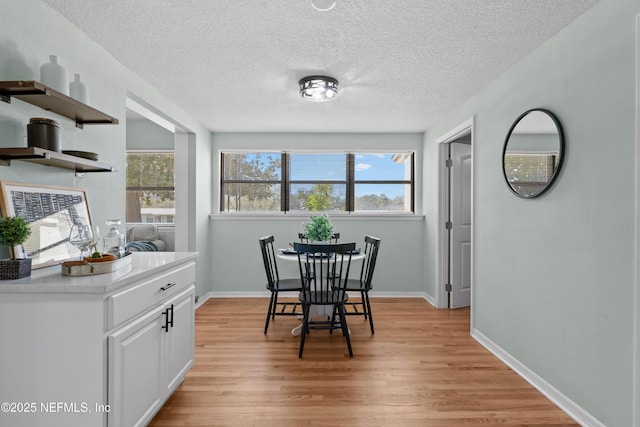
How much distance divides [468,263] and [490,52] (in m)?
2.73

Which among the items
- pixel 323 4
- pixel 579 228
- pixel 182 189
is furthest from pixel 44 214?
pixel 579 228

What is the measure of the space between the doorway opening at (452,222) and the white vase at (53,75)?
3764 mm

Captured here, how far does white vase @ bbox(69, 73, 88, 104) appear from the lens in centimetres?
200

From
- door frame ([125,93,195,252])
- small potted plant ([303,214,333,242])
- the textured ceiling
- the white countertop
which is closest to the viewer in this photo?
the white countertop

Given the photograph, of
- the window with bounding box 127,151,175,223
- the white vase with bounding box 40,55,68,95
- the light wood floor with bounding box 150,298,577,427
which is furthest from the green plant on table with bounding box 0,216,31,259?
the window with bounding box 127,151,175,223

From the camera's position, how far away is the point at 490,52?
8.05 ft

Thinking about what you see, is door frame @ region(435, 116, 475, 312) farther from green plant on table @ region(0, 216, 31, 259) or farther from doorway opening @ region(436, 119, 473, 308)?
green plant on table @ region(0, 216, 31, 259)

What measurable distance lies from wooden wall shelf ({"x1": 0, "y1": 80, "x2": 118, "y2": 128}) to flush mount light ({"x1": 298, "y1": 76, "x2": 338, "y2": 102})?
1.46m

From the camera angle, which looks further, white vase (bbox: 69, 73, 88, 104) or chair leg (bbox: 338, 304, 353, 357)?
chair leg (bbox: 338, 304, 353, 357)

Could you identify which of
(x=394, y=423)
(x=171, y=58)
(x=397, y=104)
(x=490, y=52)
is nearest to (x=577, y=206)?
(x=490, y=52)

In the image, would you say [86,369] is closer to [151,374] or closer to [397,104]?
[151,374]

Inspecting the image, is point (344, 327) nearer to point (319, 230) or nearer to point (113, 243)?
point (319, 230)

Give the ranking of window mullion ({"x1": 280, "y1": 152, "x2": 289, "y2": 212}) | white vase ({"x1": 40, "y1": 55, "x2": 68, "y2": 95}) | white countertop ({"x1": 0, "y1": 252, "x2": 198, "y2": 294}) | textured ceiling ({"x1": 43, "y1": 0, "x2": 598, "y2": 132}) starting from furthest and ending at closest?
window mullion ({"x1": 280, "y1": 152, "x2": 289, "y2": 212})
textured ceiling ({"x1": 43, "y1": 0, "x2": 598, "y2": 132})
white vase ({"x1": 40, "y1": 55, "x2": 68, "y2": 95})
white countertop ({"x1": 0, "y1": 252, "x2": 198, "y2": 294})

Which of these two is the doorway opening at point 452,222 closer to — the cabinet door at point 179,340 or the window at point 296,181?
the window at point 296,181
